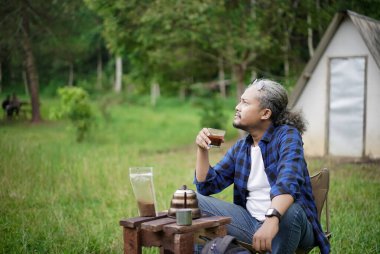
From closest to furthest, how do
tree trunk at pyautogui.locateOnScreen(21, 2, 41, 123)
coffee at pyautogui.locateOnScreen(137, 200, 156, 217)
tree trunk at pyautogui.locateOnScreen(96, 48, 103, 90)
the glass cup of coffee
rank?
coffee at pyautogui.locateOnScreen(137, 200, 156, 217) < the glass cup of coffee < tree trunk at pyautogui.locateOnScreen(21, 2, 41, 123) < tree trunk at pyautogui.locateOnScreen(96, 48, 103, 90)

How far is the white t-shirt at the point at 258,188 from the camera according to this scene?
3238mm

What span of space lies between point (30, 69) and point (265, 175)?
7483 millimetres

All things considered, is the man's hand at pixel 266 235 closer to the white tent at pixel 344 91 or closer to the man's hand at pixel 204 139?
the man's hand at pixel 204 139

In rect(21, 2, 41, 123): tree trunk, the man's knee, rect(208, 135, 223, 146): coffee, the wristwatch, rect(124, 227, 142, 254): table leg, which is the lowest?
rect(124, 227, 142, 254): table leg

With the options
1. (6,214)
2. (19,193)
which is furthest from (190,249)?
(19,193)

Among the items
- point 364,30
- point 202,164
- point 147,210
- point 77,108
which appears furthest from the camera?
point 77,108

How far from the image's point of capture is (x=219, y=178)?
3.47m

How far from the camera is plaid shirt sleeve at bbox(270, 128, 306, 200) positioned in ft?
9.36

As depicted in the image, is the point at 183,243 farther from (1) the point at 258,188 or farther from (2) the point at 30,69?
(2) the point at 30,69

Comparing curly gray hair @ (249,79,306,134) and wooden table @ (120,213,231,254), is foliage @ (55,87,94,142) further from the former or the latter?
wooden table @ (120,213,231,254)

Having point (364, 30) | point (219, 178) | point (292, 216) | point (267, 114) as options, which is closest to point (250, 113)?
point (267, 114)

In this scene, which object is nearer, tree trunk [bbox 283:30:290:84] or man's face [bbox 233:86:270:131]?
man's face [bbox 233:86:270:131]

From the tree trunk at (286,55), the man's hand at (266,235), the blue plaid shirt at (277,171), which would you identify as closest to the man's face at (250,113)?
the blue plaid shirt at (277,171)

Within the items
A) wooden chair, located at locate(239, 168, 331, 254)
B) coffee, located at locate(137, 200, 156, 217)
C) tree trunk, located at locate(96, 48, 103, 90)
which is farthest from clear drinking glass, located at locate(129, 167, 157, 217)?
tree trunk, located at locate(96, 48, 103, 90)
